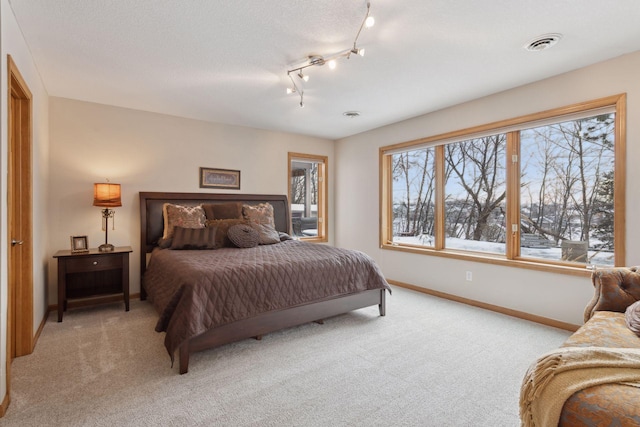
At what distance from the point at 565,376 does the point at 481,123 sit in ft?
10.6

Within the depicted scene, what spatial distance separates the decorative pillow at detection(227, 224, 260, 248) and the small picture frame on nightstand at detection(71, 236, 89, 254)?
1.56 metres

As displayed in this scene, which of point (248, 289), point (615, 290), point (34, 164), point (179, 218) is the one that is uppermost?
point (34, 164)

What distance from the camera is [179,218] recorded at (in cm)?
404

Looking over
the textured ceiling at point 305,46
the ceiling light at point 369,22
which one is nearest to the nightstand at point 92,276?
the textured ceiling at point 305,46

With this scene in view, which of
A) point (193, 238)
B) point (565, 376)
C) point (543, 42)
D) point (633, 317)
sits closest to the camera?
point (565, 376)

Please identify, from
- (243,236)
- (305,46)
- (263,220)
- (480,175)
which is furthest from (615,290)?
(263,220)

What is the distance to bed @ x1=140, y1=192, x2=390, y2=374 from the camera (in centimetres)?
237

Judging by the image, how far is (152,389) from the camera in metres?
2.08

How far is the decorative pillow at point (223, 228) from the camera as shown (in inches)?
156

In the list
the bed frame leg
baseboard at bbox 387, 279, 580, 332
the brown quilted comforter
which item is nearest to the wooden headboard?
the brown quilted comforter

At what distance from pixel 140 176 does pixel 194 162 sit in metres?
0.71

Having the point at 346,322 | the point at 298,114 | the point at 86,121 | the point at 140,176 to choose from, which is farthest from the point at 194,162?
the point at 346,322

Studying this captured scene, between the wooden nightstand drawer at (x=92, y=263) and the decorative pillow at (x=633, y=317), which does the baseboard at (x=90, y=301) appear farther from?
the decorative pillow at (x=633, y=317)

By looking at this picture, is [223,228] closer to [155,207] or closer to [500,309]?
[155,207]
